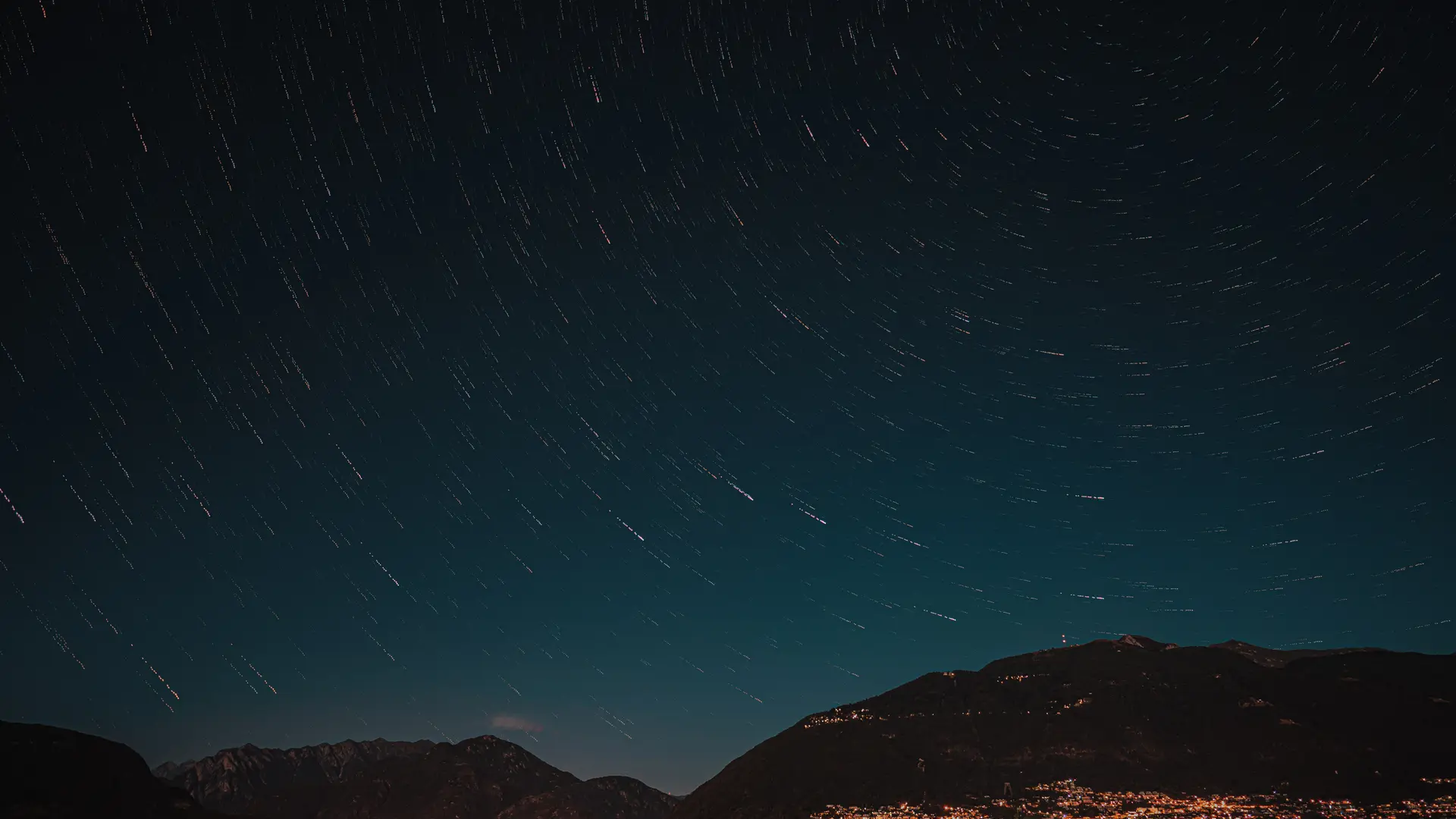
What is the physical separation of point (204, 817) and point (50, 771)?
26887 millimetres

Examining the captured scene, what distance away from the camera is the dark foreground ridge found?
135750 mm

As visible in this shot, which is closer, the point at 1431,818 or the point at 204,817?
the point at 204,817

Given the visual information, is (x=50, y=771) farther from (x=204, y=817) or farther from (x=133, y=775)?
(x=204, y=817)

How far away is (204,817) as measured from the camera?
15675 cm

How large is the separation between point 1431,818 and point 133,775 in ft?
921

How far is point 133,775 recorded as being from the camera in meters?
161

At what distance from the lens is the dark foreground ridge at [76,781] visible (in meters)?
136

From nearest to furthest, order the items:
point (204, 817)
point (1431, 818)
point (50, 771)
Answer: point (50, 771) < point (204, 817) < point (1431, 818)

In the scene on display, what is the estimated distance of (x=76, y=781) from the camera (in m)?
148

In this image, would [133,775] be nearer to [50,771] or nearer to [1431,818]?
[50,771]

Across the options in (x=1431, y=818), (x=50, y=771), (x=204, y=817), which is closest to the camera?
(x=50, y=771)

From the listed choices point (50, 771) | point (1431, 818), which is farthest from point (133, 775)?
point (1431, 818)

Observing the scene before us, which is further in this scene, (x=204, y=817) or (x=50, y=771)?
(x=204, y=817)

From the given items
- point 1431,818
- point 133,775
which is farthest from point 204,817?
point 1431,818
